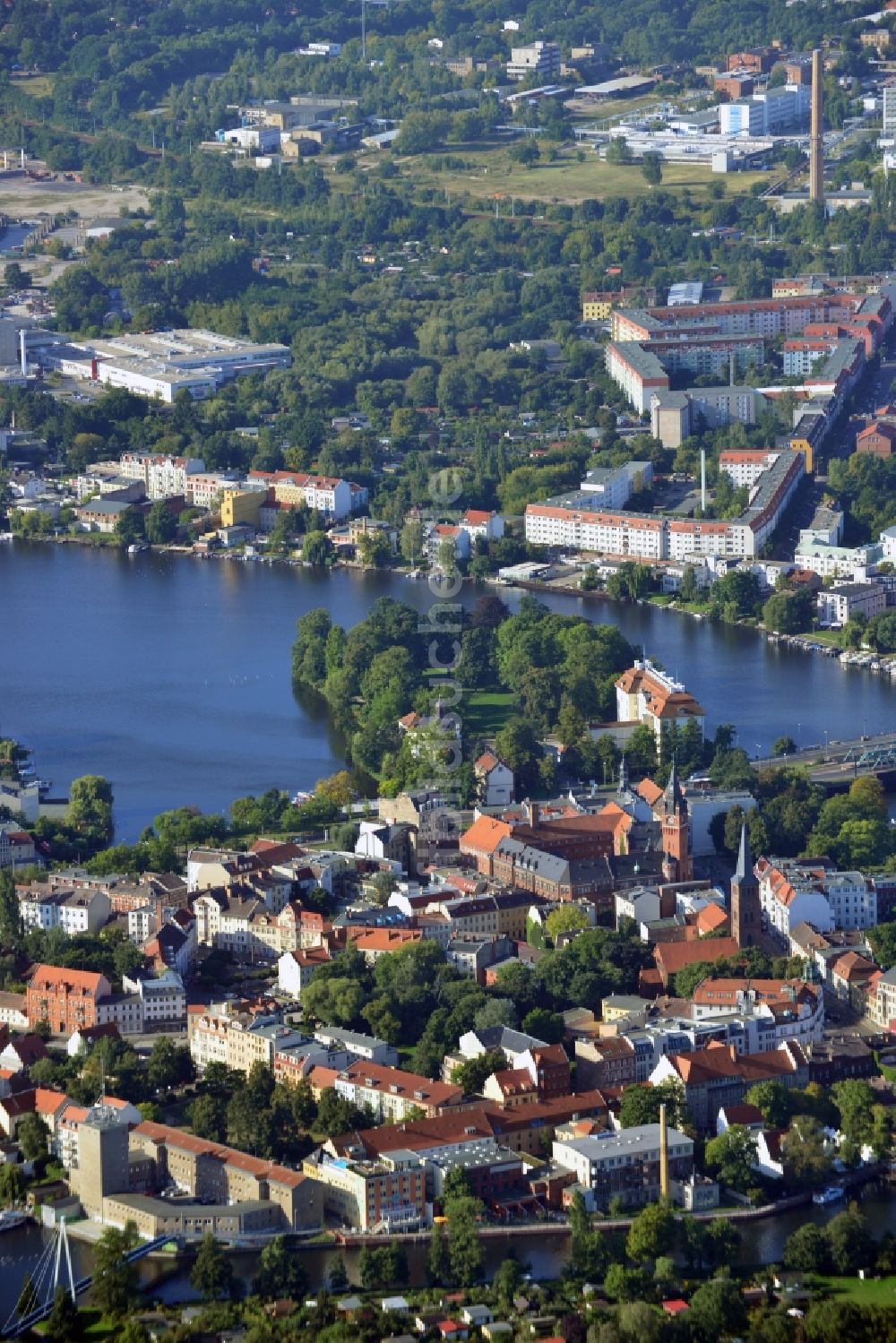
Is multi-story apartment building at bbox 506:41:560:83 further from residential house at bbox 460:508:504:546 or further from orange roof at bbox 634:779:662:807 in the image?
orange roof at bbox 634:779:662:807

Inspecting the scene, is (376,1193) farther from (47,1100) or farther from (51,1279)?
(47,1100)

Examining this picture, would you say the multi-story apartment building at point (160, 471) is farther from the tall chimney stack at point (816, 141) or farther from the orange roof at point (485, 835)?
the tall chimney stack at point (816, 141)

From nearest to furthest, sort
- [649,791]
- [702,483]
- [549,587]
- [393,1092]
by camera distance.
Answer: [393,1092] → [649,791] → [549,587] → [702,483]

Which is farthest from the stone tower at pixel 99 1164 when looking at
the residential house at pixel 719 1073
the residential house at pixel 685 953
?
the residential house at pixel 685 953

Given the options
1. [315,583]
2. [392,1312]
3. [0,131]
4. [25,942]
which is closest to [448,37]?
[0,131]

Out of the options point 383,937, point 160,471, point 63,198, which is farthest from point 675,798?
point 63,198

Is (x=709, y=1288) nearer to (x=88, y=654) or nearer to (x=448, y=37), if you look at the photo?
(x=88, y=654)
